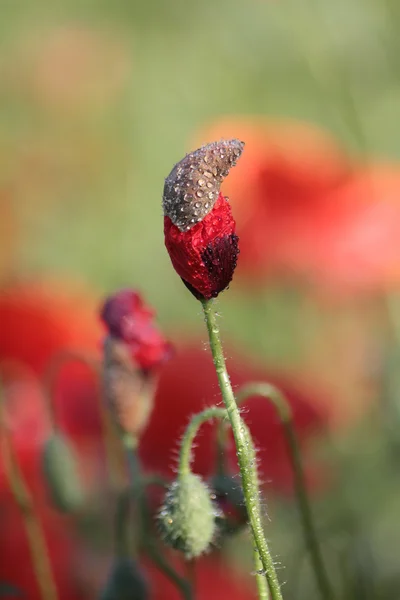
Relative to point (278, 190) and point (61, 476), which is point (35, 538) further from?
point (278, 190)

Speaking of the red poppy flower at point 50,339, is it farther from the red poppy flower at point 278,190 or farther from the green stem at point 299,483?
the green stem at point 299,483

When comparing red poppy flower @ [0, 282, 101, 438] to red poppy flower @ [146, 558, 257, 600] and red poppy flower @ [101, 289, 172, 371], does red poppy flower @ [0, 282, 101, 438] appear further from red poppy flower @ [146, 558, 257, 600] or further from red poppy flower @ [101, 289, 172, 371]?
red poppy flower @ [101, 289, 172, 371]

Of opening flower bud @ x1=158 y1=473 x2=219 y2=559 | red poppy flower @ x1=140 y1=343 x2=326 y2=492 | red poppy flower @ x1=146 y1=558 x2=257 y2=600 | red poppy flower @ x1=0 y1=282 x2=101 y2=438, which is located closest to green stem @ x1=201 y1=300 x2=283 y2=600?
opening flower bud @ x1=158 y1=473 x2=219 y2=559

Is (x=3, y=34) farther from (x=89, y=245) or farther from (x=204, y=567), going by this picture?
(x=204, y=567)

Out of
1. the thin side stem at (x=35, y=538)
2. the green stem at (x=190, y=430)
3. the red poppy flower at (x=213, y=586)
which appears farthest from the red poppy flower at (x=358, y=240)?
the green stem at (x=190, y=430)

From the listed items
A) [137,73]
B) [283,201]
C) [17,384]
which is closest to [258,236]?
[283,201]

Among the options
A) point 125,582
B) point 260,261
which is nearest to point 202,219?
point 125,582
